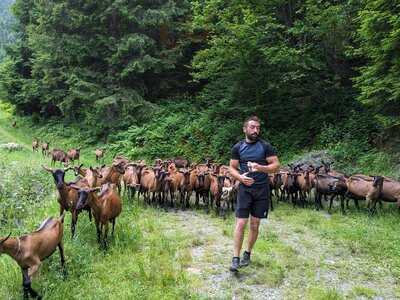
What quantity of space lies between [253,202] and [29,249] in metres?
3.43

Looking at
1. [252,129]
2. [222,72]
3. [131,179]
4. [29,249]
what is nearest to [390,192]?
[252,129]

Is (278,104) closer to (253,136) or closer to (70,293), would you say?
(253,136)

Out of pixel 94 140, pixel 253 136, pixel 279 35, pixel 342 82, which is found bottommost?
pixel 94 140

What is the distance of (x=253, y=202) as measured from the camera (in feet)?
23.2

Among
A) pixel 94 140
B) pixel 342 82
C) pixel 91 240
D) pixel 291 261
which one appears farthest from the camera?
pixel 94 140

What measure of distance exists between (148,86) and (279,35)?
39.0 feet

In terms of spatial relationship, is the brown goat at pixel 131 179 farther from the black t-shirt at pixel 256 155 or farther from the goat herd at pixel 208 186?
the black t-shirt at pixel 256 155

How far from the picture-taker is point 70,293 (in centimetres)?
630

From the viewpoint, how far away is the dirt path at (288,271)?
6627mm

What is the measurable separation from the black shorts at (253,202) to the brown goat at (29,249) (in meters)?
2.92

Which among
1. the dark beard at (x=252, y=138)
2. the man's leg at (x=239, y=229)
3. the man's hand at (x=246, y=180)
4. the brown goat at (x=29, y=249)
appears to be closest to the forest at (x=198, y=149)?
the brown goat at (x=29, y=249)

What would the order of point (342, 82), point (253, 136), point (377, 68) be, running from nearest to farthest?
point (253, 136) → point (377, 68) → point (342, 82)

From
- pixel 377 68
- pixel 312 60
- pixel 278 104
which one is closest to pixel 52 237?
pixel 377 68

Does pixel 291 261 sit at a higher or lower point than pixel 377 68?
lower
